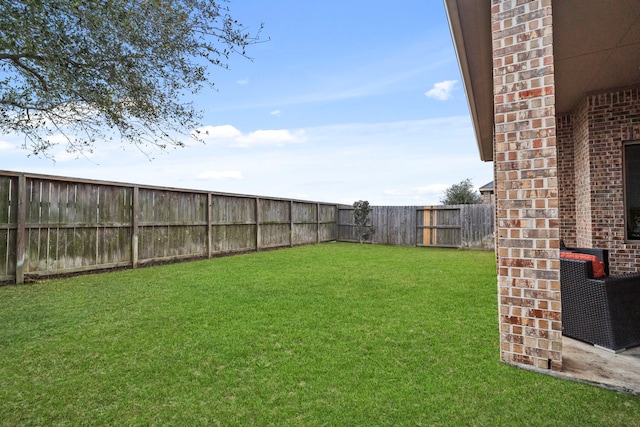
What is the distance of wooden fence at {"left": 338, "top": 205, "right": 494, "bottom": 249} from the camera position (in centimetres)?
1204

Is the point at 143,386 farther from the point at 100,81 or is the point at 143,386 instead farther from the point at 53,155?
the point at 53,155

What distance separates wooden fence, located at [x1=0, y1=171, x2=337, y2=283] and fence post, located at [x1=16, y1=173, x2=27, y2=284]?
0.01 metres

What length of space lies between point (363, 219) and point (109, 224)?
9.44 m

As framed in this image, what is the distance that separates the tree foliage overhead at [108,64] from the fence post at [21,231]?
0.85 m

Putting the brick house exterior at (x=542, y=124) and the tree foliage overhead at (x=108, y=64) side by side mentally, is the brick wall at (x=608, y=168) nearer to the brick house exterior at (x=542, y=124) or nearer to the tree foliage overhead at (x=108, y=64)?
the brick house exterior at (x=542, y=124)

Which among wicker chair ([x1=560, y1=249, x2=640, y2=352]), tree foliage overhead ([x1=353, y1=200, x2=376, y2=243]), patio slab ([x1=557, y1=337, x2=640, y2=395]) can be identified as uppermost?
tree foliage overhead ([x1=353, y1=200, x2=376, y2=243])

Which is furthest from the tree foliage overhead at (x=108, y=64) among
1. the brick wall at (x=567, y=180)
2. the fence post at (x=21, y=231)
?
the brick wall at (x=567, y=180)

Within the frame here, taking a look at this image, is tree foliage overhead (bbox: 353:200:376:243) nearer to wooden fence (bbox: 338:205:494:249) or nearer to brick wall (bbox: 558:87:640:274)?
wooden fence (bbox: 338:205:494:249)

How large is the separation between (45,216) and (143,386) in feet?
17.9

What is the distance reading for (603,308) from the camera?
9.24 feet

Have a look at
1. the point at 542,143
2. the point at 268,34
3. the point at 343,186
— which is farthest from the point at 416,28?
the point at 343,186

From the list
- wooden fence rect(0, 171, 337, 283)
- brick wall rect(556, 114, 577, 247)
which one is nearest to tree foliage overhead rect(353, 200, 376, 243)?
wooden fence rect(0, 171, 337, 283)

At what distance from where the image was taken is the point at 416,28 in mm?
5895

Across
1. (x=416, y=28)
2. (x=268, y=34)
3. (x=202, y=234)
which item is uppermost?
(x=416, y=28)
